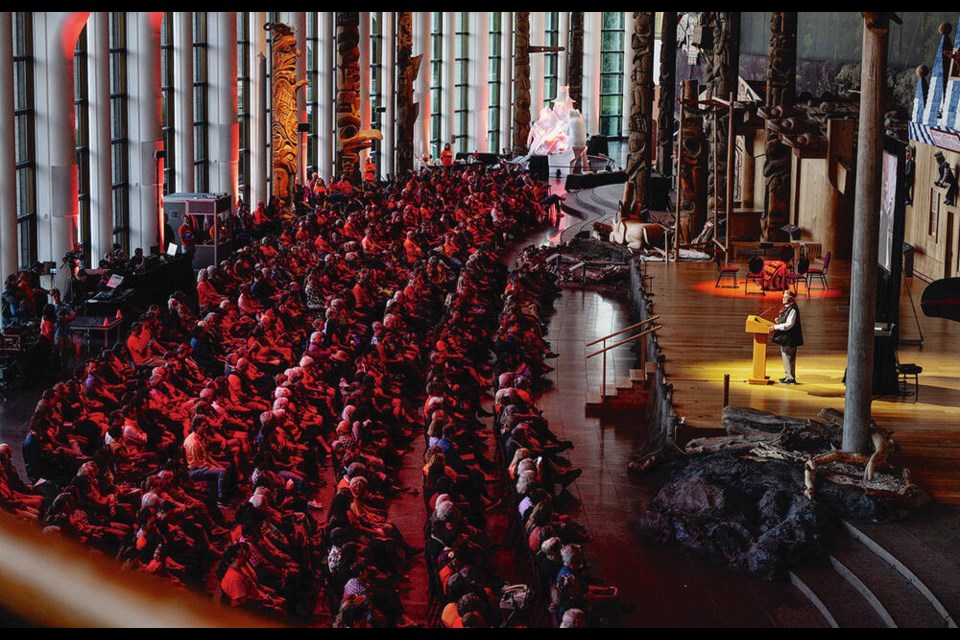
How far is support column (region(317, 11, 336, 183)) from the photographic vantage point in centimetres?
4297

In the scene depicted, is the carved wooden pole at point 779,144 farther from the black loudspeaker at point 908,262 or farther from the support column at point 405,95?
the support column at point 405,95

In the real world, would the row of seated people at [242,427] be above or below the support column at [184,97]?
below

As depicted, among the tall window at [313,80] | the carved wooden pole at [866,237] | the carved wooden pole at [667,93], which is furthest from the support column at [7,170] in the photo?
the carved wooden pole at [667,93]

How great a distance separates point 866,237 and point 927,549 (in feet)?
9.60

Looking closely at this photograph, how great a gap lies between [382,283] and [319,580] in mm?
13382

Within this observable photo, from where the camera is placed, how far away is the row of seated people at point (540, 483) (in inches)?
383

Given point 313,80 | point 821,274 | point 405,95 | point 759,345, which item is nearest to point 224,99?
point 313,80

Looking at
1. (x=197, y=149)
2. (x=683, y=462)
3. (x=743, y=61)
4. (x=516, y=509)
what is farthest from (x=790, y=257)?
(x=743, y=61)

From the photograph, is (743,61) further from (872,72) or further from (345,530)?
(345,530)

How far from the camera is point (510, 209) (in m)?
35.2

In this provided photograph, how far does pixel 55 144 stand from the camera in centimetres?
2391

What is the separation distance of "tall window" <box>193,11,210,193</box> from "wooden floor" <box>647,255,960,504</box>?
49.5 feet

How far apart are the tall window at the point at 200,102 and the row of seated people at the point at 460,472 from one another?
47.5ft

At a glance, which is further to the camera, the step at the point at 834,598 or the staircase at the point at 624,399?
the staircase at the point at 624,399
